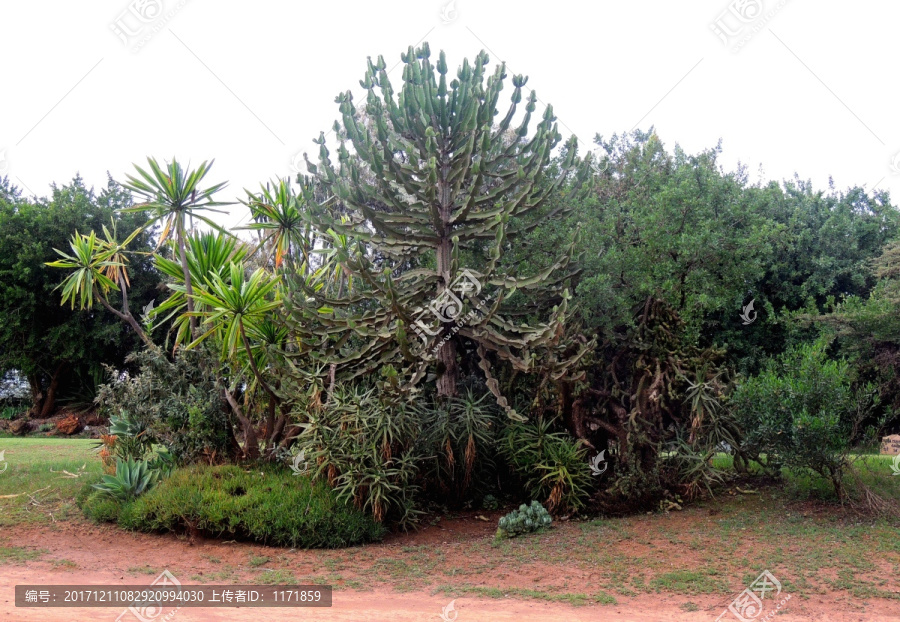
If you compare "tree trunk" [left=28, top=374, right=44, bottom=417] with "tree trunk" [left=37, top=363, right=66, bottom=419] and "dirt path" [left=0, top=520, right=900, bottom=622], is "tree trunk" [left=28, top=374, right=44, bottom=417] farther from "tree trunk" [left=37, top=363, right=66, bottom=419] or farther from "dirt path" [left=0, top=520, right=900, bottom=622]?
"dirt path" [left=0, top=520, right=900, bottom=622]

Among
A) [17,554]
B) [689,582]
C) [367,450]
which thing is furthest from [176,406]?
[689,582]

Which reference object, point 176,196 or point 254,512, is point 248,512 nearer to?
point 254,512

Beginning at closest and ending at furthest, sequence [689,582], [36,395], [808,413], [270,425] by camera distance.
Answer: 1. [689,582]
2. [808,413]
3. [270,425]
4. [36,395]

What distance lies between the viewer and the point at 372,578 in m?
8.13

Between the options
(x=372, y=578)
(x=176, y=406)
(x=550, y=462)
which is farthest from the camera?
(x=176, y=406)

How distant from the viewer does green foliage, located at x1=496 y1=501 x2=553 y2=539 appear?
981 cm

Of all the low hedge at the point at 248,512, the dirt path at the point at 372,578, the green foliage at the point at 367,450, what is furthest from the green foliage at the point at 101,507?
the green foliage at the point at 367,450

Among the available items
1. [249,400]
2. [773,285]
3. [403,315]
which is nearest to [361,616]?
[403,315]

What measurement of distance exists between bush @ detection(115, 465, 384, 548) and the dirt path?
0.20 metres

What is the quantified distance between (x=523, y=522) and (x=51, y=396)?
A: 2515cm

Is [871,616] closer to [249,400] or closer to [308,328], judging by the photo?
[308,328]

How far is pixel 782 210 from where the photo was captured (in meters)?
Answer: 15.8

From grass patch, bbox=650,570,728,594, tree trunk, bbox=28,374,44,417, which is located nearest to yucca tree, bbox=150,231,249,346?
grass patch, bbox=650,570,728,594

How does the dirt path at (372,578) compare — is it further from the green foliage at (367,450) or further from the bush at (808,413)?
the bush at (808,413)
